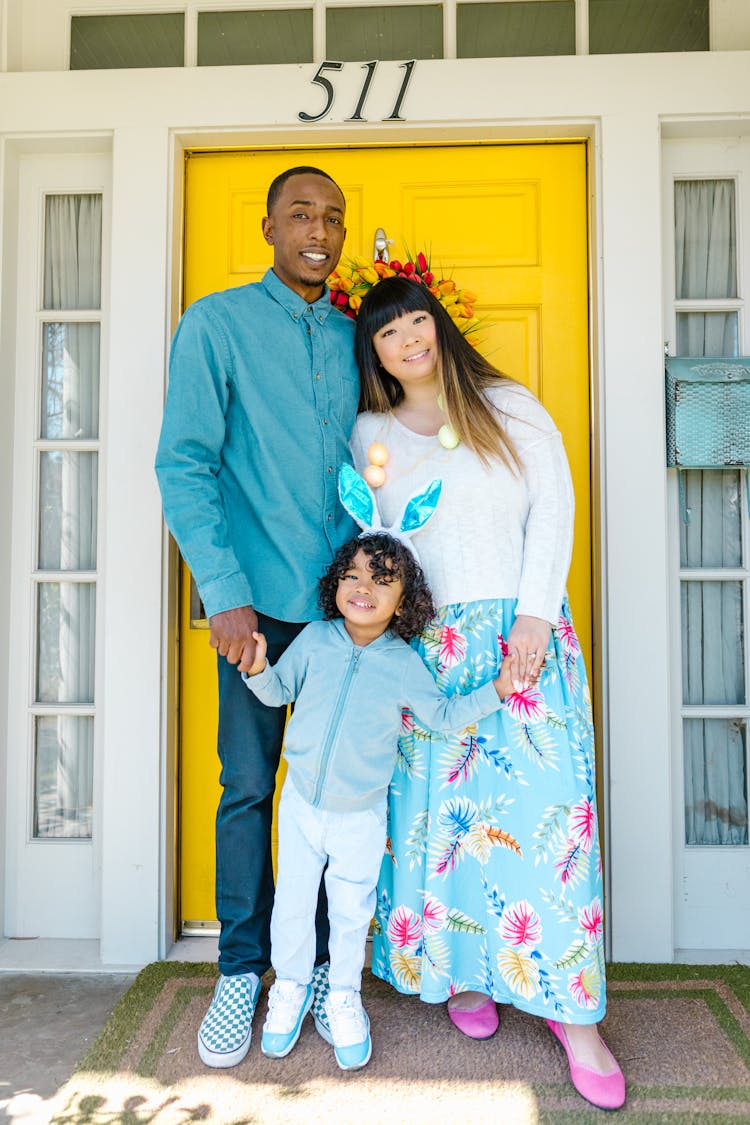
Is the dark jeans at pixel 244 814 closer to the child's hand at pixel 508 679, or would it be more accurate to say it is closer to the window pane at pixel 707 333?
the child's hand at pixel 508 679

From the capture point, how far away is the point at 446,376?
199 centimetres

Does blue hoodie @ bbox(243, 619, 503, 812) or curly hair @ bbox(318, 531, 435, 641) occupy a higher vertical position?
curly hair @ bbox(318, 531, 435, 641)

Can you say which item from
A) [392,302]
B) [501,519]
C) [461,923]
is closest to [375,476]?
[501,519]

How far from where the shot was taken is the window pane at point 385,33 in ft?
8.48

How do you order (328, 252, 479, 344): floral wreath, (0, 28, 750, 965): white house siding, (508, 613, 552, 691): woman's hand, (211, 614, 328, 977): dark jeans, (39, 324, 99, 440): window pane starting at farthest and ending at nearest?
(39, 324, 99, 440): window pane → (0, 28, 750, 965): white house siding → (328, 252, 479, 344): floral wreath → (211, 614, 328, 977): dark jeans → (508, 613, 552, 691): woman's hand

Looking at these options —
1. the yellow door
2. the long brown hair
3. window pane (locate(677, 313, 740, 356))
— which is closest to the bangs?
the long brown hair

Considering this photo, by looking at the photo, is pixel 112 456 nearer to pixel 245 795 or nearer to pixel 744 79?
pixel 245 795

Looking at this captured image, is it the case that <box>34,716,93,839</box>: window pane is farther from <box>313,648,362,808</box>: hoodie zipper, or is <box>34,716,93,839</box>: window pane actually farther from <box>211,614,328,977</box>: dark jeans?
<box>313,648,362,808</box>: hoodie zipper

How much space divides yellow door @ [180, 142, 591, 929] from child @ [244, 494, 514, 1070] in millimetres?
711

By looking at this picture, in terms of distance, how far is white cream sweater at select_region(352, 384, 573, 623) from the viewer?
1.91 m

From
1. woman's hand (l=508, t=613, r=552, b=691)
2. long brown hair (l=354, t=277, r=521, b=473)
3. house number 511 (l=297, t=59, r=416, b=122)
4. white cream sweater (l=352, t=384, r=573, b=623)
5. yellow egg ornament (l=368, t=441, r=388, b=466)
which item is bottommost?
woman's hand (l=508, t=613, r=552, b=691)

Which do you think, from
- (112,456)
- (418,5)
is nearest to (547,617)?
(112,456)

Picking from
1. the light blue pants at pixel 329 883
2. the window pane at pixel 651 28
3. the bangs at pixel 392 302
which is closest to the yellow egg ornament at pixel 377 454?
the bangs at pixel 392 302

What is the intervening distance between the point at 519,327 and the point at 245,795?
1.51 metres
